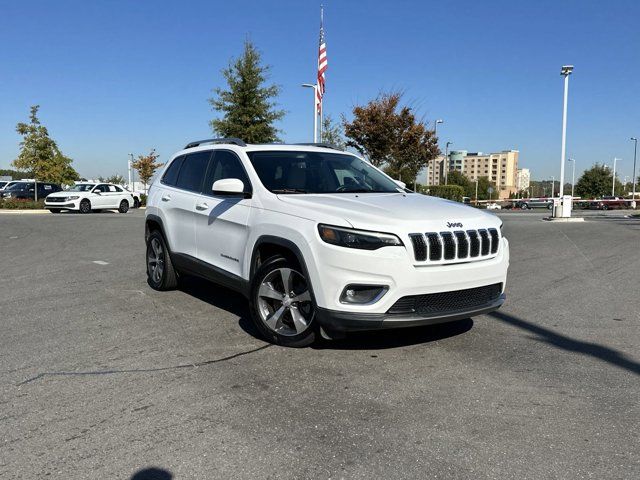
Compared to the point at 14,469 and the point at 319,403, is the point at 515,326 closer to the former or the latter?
the point at 319,403

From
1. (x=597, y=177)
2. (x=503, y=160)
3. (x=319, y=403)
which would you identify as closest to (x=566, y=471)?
(x=319, y=403)

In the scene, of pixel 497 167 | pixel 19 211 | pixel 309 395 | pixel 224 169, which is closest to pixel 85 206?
pixel 19 211

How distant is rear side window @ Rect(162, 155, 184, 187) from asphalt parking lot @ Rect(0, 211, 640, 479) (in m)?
1.44

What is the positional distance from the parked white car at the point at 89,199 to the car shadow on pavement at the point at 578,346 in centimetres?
2626

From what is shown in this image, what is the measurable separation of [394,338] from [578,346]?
62.6 inches

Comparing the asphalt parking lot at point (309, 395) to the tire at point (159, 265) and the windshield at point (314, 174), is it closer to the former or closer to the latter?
the tire at point (159, 265)

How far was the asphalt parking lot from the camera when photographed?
2773mm

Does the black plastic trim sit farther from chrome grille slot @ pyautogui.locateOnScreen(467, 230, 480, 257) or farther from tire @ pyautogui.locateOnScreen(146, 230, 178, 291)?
chrome grille slot @ pyautogui.locateOnScreen(467, 230, 480, 257)

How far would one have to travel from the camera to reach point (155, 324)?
5.34 meters

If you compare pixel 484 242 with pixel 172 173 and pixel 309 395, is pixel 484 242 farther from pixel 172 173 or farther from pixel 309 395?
pixel 172 173

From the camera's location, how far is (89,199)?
28062 millimetres

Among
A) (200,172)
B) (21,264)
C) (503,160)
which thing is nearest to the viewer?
(200,172)

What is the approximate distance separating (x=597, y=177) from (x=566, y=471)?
263ft

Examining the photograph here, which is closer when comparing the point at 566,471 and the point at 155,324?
the point at 566,471
